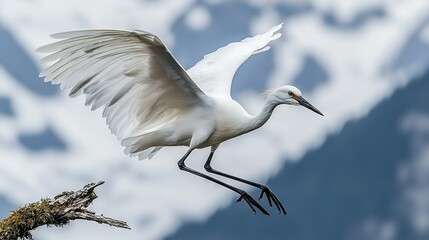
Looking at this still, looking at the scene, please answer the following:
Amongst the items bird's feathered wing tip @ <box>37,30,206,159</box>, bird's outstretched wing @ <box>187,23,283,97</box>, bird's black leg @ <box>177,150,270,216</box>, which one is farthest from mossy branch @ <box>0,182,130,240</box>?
bird's outstretched wing @ <box>187,23,283,97</box>

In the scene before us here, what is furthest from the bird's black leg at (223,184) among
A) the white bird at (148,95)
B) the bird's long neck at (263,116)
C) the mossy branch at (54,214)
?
the mossy branch at (54,214)

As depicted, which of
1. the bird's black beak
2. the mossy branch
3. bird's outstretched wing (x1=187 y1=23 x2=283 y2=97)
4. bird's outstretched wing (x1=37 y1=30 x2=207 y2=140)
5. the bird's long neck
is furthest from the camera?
bird's outstretched wing (x1=187 y1=23 x2=283 y2=97)

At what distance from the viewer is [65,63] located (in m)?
13.5

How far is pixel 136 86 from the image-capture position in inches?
568

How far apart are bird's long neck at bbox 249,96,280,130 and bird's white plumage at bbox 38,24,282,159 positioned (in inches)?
9.0

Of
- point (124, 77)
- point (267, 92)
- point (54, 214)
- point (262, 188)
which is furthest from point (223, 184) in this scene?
point (54, 214)

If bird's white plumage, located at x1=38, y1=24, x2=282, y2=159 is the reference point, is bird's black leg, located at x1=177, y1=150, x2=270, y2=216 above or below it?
below

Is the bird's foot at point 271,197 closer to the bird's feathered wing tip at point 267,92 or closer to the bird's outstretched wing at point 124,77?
the bird's feathered wing tip at point 267,92

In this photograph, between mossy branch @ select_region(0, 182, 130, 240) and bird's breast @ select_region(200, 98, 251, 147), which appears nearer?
mossy branch @ select_region(0, 182, 130, 240)

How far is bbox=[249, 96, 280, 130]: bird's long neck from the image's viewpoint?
14656 millimetres

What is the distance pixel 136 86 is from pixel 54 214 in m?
3.00

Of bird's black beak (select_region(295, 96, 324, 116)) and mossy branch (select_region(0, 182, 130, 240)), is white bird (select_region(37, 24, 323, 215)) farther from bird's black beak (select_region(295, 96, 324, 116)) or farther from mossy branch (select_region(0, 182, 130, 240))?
mossy branch (select_region(0, 182, 130, 240))

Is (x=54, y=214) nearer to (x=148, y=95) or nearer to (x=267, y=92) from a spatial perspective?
(x=148, y=95)

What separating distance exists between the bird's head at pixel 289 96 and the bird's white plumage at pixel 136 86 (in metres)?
0.57
